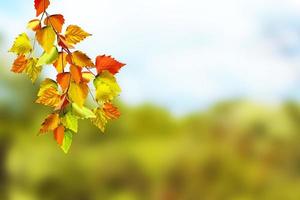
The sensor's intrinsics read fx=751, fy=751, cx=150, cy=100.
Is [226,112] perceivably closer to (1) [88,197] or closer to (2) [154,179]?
(2) [154,179]

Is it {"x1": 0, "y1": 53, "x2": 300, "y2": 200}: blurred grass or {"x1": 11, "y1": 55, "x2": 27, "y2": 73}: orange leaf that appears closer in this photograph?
{"x1": 11, "y1": 55, "x2": 27, "y2": 73}: orange leaf

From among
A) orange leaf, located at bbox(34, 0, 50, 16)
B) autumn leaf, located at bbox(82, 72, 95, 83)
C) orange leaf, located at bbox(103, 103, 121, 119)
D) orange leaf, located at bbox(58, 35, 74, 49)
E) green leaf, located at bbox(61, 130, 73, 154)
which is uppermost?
orange leaf, located at bbox(34, 0, 50, 16)

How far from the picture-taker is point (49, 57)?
40cm

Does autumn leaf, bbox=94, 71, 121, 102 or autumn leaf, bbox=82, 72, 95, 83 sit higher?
autumn leaf, bbox=82, 72, 95, 83

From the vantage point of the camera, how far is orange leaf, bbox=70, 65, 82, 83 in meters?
0.40

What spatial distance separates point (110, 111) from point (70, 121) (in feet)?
0.08

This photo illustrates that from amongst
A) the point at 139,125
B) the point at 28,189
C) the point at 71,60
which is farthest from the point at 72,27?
the point at 139,125

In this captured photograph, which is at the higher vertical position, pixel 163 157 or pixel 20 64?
pixel 163 157

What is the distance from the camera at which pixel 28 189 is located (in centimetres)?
457

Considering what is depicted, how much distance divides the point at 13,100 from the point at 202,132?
4.07 feet

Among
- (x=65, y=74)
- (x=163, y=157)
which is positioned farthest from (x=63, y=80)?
(x=163, y=157)

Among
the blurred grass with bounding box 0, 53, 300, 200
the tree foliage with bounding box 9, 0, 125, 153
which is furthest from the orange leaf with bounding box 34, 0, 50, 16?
the blurred grass with bounding box 0, 53, 300, 200

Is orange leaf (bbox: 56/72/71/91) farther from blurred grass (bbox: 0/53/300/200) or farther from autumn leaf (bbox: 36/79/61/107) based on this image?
blurred grass (bbox: 0/53/300/200)

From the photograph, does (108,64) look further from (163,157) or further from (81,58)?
(163,157)
